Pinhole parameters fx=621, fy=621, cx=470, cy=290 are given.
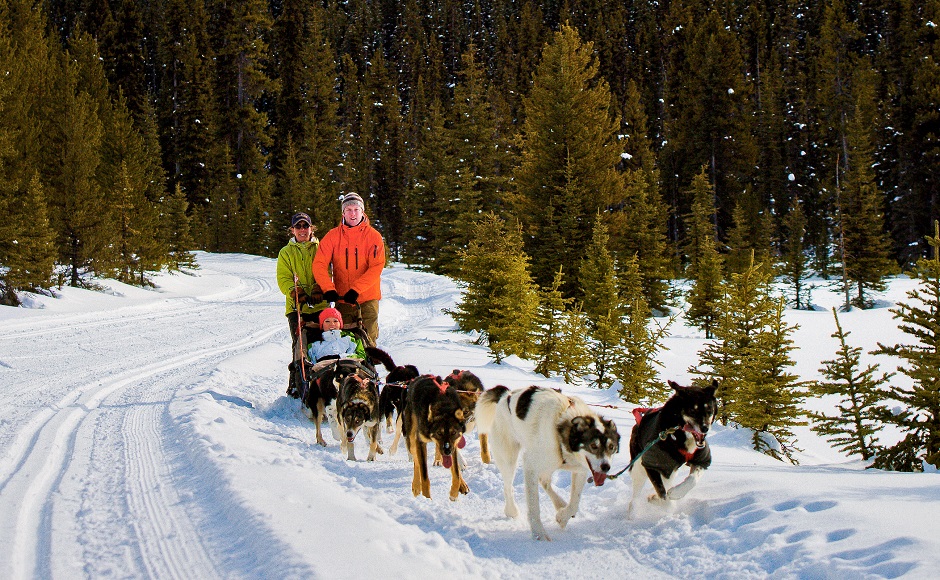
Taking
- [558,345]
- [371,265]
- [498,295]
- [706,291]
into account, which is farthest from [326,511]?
[706,291]

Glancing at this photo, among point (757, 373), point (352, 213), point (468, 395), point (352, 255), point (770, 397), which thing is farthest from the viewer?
point (757, 373)

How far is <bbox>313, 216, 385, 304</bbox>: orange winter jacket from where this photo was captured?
7605mm

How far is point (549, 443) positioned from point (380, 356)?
11.7ft

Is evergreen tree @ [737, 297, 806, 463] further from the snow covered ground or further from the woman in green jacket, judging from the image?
the woman in green jacket

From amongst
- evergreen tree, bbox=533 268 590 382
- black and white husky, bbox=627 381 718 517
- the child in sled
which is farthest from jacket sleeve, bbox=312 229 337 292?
evergreen tree, bbox=533 268 590 382

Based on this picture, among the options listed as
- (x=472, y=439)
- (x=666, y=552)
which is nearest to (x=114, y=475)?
(x=472, y=439)

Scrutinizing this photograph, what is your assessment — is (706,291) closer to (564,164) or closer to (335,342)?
(564,164)

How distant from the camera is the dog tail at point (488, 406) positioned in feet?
16.1

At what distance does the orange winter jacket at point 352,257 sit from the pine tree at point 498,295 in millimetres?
4170

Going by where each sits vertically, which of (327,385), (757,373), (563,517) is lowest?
(563,517)

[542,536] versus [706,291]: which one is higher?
[706,291]

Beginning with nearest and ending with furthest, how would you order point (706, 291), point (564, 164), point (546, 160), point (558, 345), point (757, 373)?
point (757, 373), point (558, 345), point (706, 291), point (564, 164), point (546, 160)

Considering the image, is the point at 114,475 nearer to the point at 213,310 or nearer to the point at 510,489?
the point at 510,489

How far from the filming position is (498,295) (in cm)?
1329
